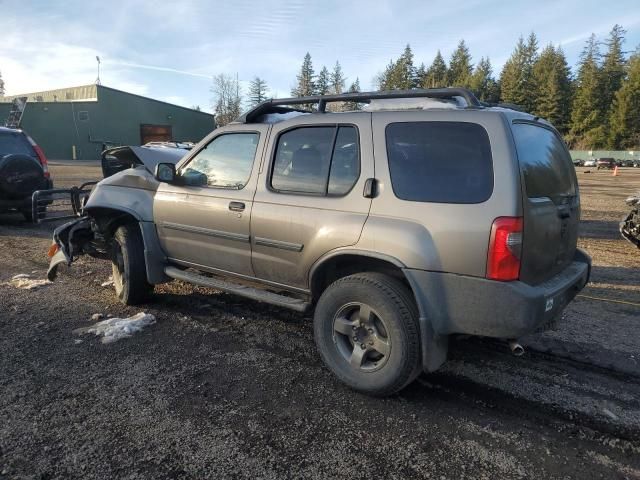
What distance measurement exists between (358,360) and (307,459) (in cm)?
88

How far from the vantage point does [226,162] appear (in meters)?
4.29

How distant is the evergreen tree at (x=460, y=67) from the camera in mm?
88281

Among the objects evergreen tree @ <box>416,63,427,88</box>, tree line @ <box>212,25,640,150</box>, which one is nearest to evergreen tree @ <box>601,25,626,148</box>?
tree line @ <box>212,25,640,150</box>

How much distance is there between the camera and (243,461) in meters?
2.59

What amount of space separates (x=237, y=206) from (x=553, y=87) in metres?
85.6

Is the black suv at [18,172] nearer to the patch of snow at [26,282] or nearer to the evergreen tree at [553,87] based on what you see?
the patch of snow at [26,282]

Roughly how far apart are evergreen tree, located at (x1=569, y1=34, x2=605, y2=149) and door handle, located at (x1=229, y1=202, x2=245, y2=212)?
275ft

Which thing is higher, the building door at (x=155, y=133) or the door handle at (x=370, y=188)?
the building door at (x=155, y=133)

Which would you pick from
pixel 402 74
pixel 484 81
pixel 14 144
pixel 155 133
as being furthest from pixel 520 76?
pixel 14 144

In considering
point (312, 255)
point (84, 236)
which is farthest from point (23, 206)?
point (312, 255)

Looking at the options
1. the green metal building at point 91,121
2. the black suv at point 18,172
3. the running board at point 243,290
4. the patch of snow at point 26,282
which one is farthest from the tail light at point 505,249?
the green metal building at point 91,121

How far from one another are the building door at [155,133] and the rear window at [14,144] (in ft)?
136

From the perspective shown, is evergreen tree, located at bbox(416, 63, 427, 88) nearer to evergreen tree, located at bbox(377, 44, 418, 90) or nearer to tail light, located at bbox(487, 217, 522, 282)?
evergreen tree, located at bbox(377, 44, 418, 90)

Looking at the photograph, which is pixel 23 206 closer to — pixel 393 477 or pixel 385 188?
pixel 385 188
